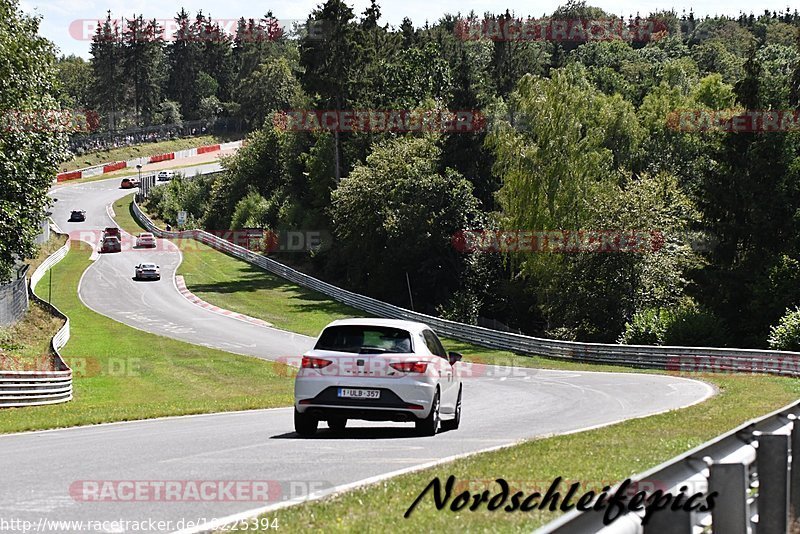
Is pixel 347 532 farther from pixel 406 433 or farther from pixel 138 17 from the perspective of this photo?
pixel 138 17

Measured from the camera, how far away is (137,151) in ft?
540

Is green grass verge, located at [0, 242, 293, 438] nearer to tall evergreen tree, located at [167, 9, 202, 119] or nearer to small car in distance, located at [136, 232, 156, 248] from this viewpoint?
small car in distance, located at [136, 232, 156, 248]

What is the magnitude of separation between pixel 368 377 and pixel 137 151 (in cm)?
15748

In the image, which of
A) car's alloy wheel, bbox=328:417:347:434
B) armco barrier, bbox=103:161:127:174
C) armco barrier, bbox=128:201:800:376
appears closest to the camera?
car's alloy wheel, bbox=328:417:347:434

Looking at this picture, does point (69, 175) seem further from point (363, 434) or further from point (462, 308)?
point (363, 434)

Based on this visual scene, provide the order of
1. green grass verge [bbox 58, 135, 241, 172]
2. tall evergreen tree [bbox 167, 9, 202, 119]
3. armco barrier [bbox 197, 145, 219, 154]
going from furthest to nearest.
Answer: tall evergreen tree [bbox 167, 9, 202, 119] → armco barrier [bbox 197, 145, 219, 154] → green grass verge [bbox 58, 135, 241, 172]

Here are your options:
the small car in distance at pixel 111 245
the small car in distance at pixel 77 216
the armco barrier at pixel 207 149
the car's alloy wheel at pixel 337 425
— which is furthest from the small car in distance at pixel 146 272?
the armco barrier at pixel 207 149

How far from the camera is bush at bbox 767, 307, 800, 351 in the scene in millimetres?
42094

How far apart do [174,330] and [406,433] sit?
3673 cm

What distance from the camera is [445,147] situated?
69188 mm

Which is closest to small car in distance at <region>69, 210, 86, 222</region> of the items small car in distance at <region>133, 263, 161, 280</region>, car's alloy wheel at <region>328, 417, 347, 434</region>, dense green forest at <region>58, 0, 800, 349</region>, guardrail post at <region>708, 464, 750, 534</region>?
dense green forest at <region>58, 0, 800, 349</region>

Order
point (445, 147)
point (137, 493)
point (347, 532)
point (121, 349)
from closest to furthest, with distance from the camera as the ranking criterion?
point (347, 532) < point (137, 493) < point (121, 349) < point (445, 147)

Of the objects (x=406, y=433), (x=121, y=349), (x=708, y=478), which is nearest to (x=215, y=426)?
(x=406, y=433)

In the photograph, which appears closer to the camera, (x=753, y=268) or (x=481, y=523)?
(x=481, y=523)
